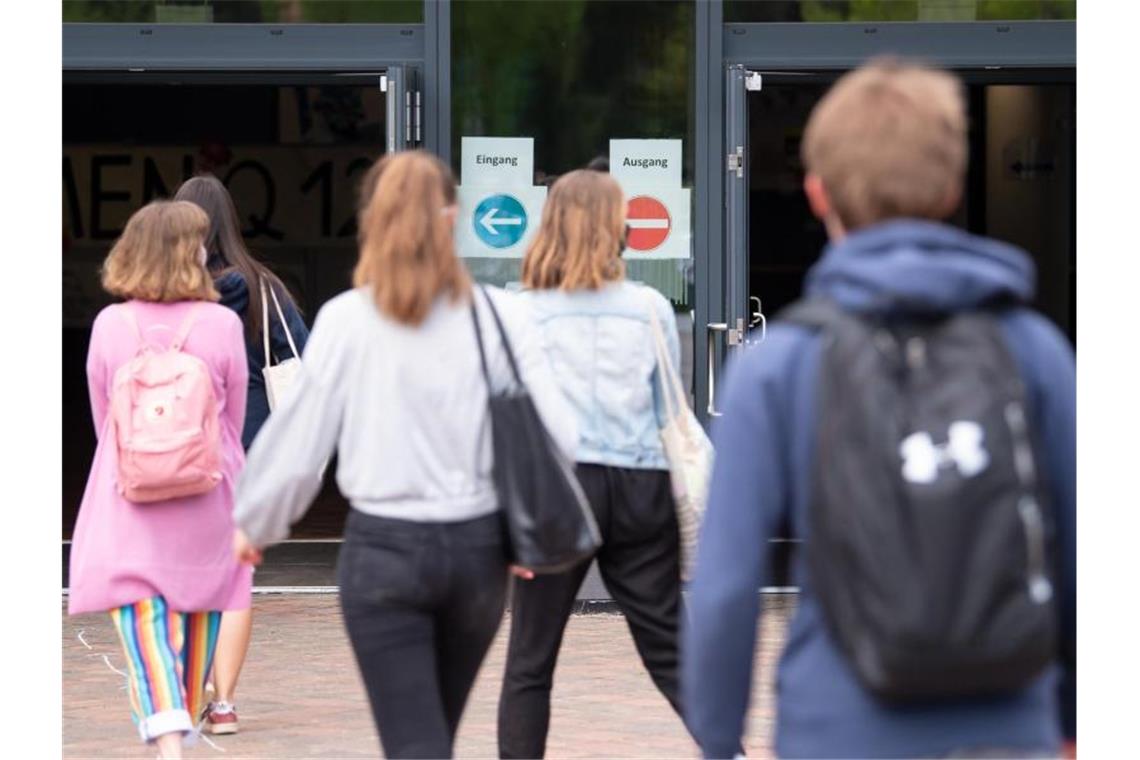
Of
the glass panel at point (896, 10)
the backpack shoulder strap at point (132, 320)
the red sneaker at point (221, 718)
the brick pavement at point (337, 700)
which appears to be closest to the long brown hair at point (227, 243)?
the backpack shoulder strap at point (132, 320)

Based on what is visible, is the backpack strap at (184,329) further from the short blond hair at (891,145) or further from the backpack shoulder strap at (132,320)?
the short blond hair at (891,145)

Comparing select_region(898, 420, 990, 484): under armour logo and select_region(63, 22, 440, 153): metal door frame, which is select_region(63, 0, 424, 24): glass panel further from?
select_region(898, 420, 990, 484): under armour logo

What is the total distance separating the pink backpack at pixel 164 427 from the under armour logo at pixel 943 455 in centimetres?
340

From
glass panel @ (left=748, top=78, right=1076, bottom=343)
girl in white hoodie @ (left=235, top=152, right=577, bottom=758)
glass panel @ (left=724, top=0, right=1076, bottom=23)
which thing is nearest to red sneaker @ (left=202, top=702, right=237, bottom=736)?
girl in white hoodie @ (left=235, top=152, right=577, bottom=758)

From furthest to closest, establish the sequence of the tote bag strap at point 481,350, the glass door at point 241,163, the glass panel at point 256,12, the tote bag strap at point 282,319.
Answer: the glass door at point 241,163 < the glass panel at point 256,12 < the tote bag strap at point 282,319 < the tote bag strap at point 481,350

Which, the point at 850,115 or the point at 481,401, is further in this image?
the point at 481,401

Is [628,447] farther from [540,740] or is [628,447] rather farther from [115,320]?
[115,320]

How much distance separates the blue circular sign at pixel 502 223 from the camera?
9.06m

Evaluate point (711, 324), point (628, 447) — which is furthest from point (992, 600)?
point (711, 324)

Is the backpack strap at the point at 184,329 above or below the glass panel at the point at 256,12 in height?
below

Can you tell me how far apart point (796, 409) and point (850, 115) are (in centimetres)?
40

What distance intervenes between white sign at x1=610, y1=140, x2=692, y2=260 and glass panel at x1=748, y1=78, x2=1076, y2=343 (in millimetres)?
8877

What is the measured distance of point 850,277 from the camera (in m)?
2.61
